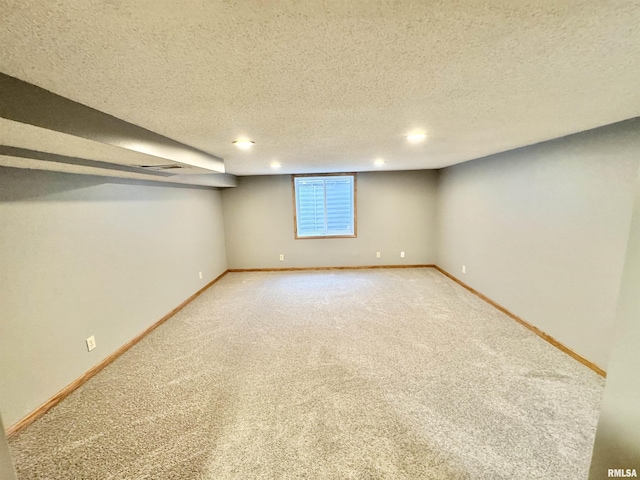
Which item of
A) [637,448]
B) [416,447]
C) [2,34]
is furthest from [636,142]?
[2,34]

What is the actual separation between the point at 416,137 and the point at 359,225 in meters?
3.19

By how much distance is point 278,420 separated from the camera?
1717 millimetres

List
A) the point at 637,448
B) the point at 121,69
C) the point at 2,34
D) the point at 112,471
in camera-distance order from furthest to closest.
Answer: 1. the point at 112,471
2. the point at 121,69
3. the point at 2,34
4. the point at 637,448

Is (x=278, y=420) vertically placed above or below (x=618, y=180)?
below

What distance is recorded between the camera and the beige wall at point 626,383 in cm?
57

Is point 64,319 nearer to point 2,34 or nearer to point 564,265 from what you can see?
point 2,34

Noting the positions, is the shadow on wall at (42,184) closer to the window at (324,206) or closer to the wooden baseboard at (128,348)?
the wooden baseboard at (128,348)

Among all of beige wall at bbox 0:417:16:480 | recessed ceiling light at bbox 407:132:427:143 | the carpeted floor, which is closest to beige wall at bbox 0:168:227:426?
the carpeted floor

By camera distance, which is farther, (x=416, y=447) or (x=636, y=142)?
(x=636, y=142)

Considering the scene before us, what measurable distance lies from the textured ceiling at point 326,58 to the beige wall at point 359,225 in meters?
3.54

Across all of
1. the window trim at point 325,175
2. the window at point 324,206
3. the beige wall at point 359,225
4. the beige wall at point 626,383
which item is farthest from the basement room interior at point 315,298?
the window at point 324,206

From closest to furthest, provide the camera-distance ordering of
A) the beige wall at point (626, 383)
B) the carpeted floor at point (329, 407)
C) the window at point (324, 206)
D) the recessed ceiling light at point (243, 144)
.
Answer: the beige wall at point (626, 383)
the carpeted floor at point (329, 407)
the recessed ceiling light at point (243, 144)
the window at point (324, 206)

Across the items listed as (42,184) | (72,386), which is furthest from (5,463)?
(42,184)

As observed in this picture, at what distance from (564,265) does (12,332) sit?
14.3ft
